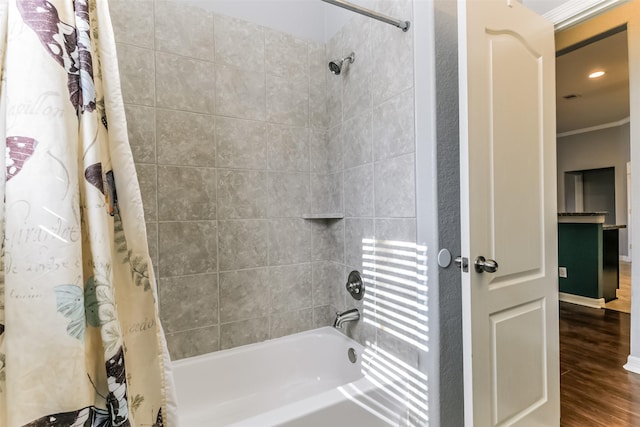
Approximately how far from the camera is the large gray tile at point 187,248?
1.54 meters

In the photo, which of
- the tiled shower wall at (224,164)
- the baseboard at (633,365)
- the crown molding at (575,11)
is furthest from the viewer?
the baseboard at (633,365)

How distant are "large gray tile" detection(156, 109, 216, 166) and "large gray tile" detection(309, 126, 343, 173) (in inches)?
23.9

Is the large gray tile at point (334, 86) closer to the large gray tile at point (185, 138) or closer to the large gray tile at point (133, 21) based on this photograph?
the large gray tile at point (185, 138)

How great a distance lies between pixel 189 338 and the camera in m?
1.61

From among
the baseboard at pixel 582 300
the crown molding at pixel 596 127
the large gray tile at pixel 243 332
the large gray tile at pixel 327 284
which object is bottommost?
the baseboard at pixel 582 300

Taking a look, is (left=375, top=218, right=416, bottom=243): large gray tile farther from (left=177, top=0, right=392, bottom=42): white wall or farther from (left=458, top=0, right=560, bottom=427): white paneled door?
(left=177, top=0, right=392, bottom=42): white wall

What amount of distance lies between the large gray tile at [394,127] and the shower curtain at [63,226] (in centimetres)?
108

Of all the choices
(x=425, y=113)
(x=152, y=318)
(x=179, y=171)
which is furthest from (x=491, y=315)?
(x=179, y=171)

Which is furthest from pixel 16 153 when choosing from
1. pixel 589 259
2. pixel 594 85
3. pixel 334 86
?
pixel 594 85

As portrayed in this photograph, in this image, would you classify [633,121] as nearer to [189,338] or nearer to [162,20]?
[162,20]

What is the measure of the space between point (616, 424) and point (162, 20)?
3203 millimetres

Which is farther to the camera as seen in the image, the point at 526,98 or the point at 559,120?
the point at 559,120

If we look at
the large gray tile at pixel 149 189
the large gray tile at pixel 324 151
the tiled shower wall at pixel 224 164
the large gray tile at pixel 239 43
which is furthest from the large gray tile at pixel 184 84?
the large gray tile at pixel 324 151

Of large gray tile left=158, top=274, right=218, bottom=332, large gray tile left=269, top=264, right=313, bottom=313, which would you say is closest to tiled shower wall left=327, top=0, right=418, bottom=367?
large gray tile left=269, top=264, right=313, bottom=313
